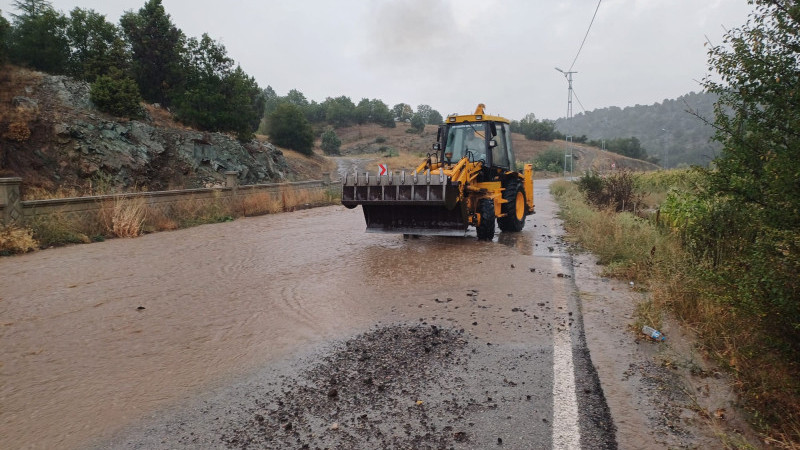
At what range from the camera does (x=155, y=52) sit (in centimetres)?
2708

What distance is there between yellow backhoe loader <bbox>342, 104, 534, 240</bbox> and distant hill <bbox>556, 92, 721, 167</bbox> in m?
98.5

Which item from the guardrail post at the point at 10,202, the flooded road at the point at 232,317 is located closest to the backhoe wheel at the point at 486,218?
the flooded road at the point at 232,317

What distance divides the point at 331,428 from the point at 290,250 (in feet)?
22.7

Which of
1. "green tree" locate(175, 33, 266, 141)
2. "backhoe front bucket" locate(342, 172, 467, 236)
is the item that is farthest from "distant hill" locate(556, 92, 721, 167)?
"backhoe front bucket" locate(342, 172, 467, 236)

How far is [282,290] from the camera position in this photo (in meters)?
6.59

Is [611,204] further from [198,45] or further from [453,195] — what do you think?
[198,45]

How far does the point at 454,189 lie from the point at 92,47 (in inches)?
975

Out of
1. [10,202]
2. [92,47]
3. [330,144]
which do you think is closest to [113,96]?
[92,47]

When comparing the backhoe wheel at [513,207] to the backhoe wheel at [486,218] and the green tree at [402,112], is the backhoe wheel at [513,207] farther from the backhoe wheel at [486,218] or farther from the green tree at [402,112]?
the green tree at [402,112]

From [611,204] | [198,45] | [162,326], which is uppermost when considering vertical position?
[198,45]

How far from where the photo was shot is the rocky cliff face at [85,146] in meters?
17.0

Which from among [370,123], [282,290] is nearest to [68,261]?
[282,290]

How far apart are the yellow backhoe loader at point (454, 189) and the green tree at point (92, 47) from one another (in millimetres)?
20477

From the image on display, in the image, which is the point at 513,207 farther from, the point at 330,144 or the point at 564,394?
the point at 330,144
